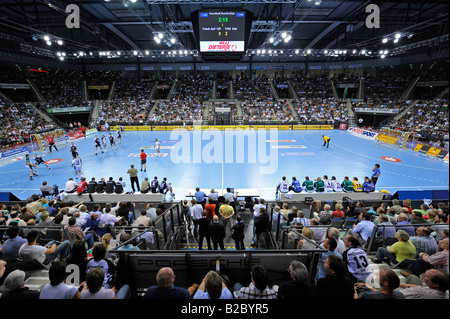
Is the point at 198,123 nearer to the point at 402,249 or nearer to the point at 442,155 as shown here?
the point at 442,155

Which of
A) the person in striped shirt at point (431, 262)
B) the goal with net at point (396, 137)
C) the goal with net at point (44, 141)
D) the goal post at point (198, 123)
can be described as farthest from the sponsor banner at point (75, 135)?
the goal with net at point (396, 137)

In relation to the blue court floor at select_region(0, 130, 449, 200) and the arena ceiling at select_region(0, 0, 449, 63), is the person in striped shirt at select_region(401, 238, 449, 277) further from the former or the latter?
the arena ceiling at select_region(0, 0, 449, 63)

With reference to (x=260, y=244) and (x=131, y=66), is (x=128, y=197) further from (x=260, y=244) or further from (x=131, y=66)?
(x=131, y=66)

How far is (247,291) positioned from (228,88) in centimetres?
Answer: 4703

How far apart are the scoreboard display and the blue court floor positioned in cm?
913

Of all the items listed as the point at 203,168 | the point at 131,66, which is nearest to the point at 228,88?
the point at 131,66

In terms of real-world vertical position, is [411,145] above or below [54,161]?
above

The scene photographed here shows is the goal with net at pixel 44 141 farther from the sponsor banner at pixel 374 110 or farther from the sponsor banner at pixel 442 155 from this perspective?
the sponsor banner at pixel 374 110

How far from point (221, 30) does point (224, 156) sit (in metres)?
10.2

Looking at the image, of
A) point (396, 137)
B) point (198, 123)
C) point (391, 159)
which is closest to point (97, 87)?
point (198, 123)

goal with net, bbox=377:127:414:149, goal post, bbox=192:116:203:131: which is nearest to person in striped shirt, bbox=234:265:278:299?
goal with net, bbox=377:127:414:149

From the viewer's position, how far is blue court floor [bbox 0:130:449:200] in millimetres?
13922

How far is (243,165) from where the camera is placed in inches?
685

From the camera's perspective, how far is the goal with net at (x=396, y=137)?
22734 millimetres
